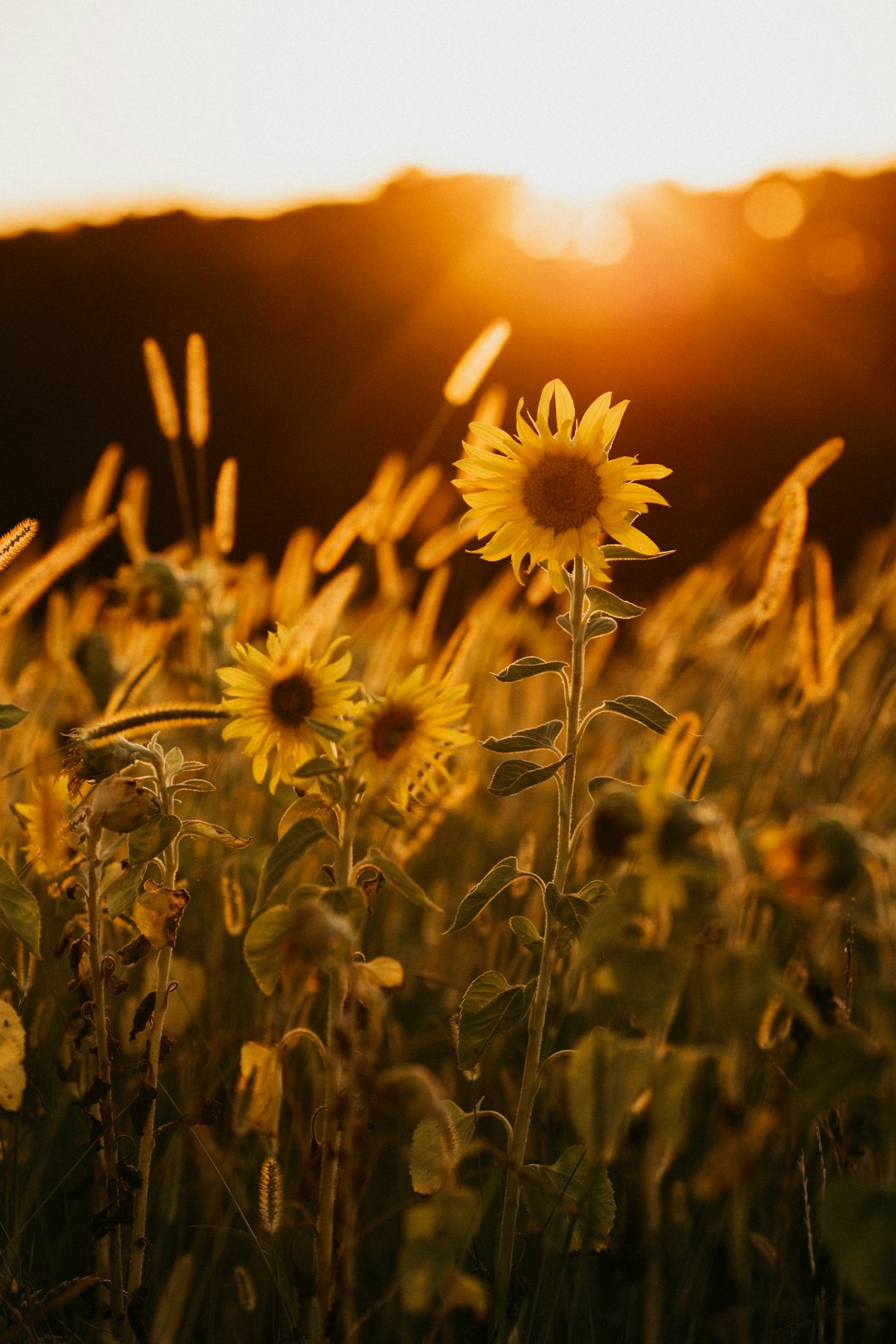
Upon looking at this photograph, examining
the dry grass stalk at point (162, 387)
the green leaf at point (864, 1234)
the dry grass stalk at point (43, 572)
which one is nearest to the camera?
the green leaf at point (864, 1234)

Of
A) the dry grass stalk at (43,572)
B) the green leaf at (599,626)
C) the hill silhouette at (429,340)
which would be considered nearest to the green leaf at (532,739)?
the green leaf at (599,626)

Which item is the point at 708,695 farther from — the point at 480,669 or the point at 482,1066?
the point at 482,1066

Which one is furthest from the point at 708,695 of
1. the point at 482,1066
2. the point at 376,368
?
the point at 376,368

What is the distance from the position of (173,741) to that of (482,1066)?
5.18ft

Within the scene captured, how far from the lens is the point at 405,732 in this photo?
1.03m

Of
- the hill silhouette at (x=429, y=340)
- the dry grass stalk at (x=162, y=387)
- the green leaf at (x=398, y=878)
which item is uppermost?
the hill silhouette at (x=429, y=340)

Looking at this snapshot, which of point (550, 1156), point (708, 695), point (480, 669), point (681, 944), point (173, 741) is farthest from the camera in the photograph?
point (708, 695)

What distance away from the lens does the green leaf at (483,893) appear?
995mm

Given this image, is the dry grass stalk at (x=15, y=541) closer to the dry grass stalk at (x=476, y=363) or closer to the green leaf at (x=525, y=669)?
the green leaf at (x=525, y=669)

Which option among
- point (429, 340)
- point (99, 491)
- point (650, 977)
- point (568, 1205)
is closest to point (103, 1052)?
point (568, 1205)

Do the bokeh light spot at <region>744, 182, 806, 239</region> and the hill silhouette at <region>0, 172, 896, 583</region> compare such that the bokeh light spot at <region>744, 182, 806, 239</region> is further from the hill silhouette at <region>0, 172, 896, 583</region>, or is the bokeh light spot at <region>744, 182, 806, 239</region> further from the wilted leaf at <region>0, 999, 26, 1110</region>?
the wilted leaf at <region>0, 999, 26, 1110</region>

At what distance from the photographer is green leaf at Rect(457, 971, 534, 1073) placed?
1014 mm

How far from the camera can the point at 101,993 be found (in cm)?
99

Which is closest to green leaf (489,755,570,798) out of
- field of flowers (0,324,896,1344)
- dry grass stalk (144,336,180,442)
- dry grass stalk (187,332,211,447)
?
field of flowers (0,324,896,1344)
